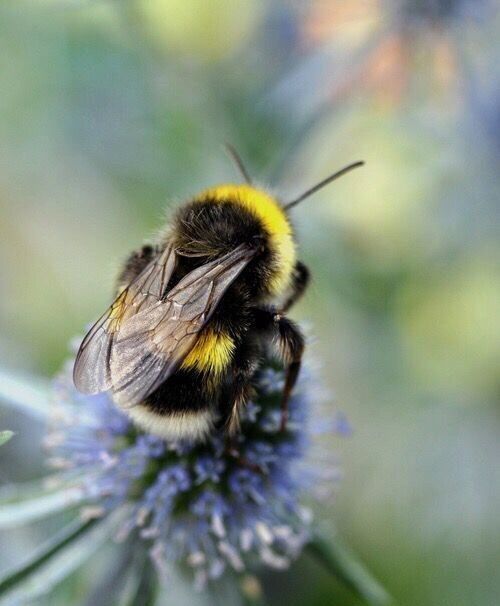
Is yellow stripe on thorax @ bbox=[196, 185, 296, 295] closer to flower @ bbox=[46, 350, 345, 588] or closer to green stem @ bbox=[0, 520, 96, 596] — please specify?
flower @ bbox=[46, 350, 345, 588]

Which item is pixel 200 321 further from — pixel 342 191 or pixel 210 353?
pixel 342 191

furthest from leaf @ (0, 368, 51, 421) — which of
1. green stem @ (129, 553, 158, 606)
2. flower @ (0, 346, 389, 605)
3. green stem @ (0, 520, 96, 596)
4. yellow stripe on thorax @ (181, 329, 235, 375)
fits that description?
yellow stripe on thorax @ (181, 329, 235, 375)

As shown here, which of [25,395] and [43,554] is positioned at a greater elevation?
[25,395]

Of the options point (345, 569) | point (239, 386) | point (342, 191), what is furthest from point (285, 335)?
point (342, 191)

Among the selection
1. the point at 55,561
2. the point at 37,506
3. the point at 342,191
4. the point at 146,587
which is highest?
the point at 342,191

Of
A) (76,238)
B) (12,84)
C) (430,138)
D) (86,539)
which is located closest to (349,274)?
(430,138)

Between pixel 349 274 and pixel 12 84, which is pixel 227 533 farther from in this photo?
pixel 12 84
